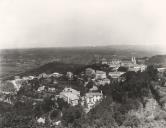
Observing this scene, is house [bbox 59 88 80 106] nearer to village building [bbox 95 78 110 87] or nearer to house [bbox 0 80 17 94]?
village building [bbox 95 78 110 87]

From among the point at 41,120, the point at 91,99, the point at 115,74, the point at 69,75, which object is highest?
Result: the point at 115,74

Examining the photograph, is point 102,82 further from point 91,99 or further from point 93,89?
point 91,99

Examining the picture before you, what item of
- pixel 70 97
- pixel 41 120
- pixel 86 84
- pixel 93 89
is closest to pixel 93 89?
pixel 93 89

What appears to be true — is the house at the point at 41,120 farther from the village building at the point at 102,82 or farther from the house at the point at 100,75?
the house at the point at 100,75

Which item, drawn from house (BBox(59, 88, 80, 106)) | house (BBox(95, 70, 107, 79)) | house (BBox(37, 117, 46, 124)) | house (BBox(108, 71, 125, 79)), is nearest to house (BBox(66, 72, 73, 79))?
house (BBox(95, 70, 107, 79))

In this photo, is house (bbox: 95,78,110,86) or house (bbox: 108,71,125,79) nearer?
house (bbox: 95,78,110,86)

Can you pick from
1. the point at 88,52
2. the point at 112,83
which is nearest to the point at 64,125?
the point at 112,83

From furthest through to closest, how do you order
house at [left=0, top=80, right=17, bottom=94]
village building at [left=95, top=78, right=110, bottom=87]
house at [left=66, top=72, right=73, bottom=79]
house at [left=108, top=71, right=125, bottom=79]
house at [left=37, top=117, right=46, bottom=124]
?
house at [left=66, top=72, right=73, bottom=79] < house at [left=108, top=71, right=125, bottom=79] < village building at [left=95, top=78, right=110, bottom=87] < house at [left=0, top=80, right=17, bottom=94] < house at [left=37, top=117, right=46, bottom=124]

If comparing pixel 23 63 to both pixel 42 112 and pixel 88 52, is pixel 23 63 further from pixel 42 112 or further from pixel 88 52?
pixel 88 52

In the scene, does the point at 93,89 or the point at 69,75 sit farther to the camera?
the point at 69,75
